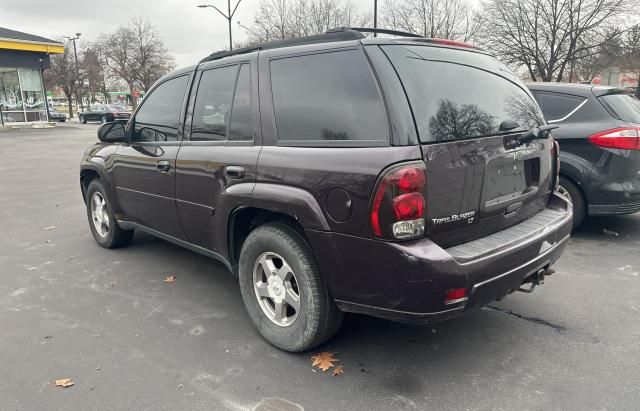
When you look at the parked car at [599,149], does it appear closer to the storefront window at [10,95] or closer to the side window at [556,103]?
the side window at [556,103]

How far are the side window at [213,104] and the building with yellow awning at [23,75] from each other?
32.4 meters

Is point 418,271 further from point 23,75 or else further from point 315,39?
point 23,75

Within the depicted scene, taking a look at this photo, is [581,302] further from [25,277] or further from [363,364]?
[25,277]

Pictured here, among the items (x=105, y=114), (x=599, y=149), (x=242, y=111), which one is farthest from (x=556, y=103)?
(x=105, y=114)

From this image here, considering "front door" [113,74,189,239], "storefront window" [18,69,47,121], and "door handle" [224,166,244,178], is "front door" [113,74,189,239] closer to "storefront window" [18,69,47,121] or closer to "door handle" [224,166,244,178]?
"door handle" [224,166,244,178]

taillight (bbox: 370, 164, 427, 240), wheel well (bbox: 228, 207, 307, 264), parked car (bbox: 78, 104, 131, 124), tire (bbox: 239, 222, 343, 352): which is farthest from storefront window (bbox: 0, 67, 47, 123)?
taillight (bbox: 370, 164, 427, 240)

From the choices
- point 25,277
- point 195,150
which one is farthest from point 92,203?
point 195,150

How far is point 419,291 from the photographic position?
2.39 meters

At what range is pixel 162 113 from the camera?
4.20m

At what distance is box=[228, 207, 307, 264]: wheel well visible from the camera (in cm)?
299

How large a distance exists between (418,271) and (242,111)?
5.58 feet

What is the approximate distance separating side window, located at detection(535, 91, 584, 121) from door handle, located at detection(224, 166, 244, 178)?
13.0ft

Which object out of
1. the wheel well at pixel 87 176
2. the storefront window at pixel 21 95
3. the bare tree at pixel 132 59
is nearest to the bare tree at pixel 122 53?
the bare tree at pixel 132 59

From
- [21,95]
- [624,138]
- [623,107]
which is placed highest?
[21,95]
